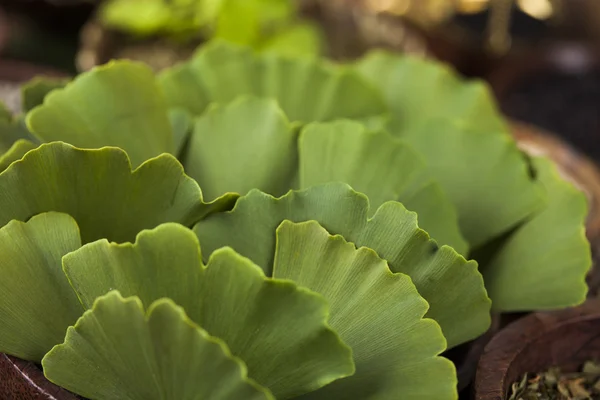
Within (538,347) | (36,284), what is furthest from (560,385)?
(36,284)

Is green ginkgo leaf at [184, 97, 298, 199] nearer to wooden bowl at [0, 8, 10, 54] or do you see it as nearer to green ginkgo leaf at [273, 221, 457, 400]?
green ginkgo leaf at [273, 221, 457, 400]

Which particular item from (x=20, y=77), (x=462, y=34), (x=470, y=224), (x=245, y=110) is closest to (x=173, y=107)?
(x=245, y=110)

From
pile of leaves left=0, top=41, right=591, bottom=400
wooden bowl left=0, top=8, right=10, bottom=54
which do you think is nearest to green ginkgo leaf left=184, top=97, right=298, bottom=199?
pile of leaves left=0, top=41, right=591, bottom=400

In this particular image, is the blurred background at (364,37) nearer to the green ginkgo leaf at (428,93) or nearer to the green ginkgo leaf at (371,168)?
the green ginkgo leaf at (428,93)

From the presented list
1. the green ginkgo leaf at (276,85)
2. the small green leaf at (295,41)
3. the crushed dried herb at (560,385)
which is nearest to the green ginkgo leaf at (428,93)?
the green ginkgo leaf at (276,85)

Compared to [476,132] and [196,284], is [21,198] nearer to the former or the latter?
[196,284]

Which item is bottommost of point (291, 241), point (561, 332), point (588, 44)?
point (588, 44)
